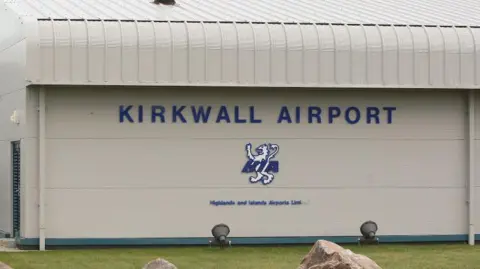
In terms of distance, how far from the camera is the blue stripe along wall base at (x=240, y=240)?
22.2 metres

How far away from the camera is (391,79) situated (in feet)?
75.4

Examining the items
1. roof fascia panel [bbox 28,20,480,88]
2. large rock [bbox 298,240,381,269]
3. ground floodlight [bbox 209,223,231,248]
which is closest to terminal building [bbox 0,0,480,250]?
roof fascia panel [bbox 28,20,480,88]

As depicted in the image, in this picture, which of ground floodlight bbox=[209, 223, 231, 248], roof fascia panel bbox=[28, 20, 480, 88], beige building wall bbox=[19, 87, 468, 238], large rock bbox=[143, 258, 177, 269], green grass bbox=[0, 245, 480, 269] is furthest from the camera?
ground floodlight bbox=[209, 223, 231, 248]

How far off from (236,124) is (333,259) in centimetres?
780

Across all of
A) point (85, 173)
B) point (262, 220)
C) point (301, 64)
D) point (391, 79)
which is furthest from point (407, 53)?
point (85, 173)

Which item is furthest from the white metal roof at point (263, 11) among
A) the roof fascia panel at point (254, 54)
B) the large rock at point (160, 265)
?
the large rock at point (160, 265)

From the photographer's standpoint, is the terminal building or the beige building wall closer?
the terminal building

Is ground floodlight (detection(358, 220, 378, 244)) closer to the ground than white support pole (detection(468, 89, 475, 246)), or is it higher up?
closer to the ground

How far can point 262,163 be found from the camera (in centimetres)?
2311

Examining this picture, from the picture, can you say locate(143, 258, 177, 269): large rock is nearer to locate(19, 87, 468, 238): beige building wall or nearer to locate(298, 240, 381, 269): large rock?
locate(298, 240, 381, 269): large rock

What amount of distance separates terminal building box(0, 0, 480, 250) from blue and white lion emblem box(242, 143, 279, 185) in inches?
1.2

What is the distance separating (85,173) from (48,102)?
162 centimetres

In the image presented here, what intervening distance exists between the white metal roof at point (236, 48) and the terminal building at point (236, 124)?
0.03m

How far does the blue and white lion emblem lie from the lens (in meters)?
23.0
